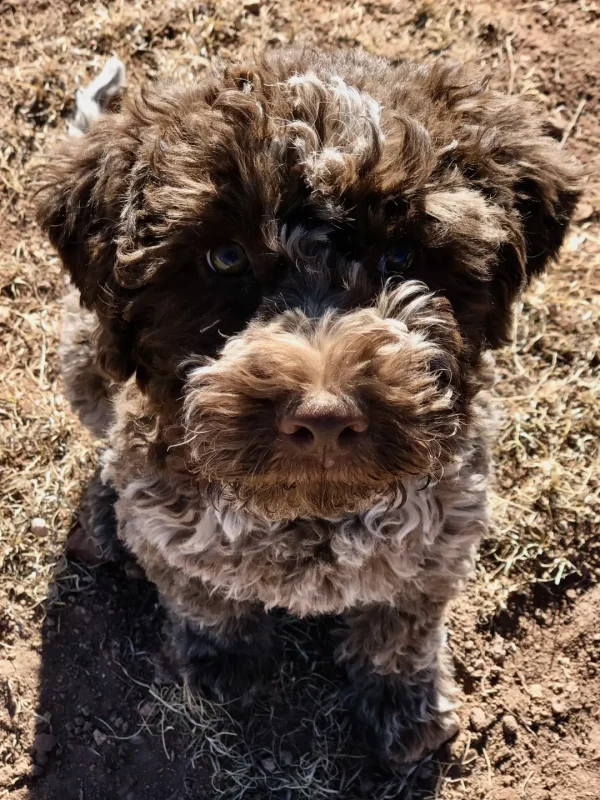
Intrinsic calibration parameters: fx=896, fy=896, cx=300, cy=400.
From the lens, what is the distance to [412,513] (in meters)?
3.02

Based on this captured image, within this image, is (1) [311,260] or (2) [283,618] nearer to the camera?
(1) [311,260]

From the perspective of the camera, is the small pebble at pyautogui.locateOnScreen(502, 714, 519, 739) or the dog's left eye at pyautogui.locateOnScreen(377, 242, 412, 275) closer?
the dog's left eye at pyautogui.locateOnScreen(377, 242, 412, 275)

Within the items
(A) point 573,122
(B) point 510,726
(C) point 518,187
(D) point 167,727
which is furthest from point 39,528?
(A) point 573,122

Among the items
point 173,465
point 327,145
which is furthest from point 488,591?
point 327,145

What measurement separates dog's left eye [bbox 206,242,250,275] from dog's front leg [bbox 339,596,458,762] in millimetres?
1658

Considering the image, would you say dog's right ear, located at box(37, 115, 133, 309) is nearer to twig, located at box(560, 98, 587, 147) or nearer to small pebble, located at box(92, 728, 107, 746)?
small pebble, located at box(92, 728, 107, 746)

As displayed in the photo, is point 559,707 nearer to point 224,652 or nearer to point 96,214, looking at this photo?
point 224,652

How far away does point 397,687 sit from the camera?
12.6ft

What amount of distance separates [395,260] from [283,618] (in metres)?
2.05

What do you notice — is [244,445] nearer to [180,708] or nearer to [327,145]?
[327,145]

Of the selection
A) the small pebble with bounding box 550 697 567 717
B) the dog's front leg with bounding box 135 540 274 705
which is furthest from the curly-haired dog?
the small pebble with bounding box 550 697 567 717

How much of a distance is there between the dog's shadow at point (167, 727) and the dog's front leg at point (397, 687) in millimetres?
125

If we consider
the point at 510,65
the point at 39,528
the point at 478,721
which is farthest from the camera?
the point at 510,65

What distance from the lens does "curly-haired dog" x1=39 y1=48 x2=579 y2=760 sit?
94.5 inches
